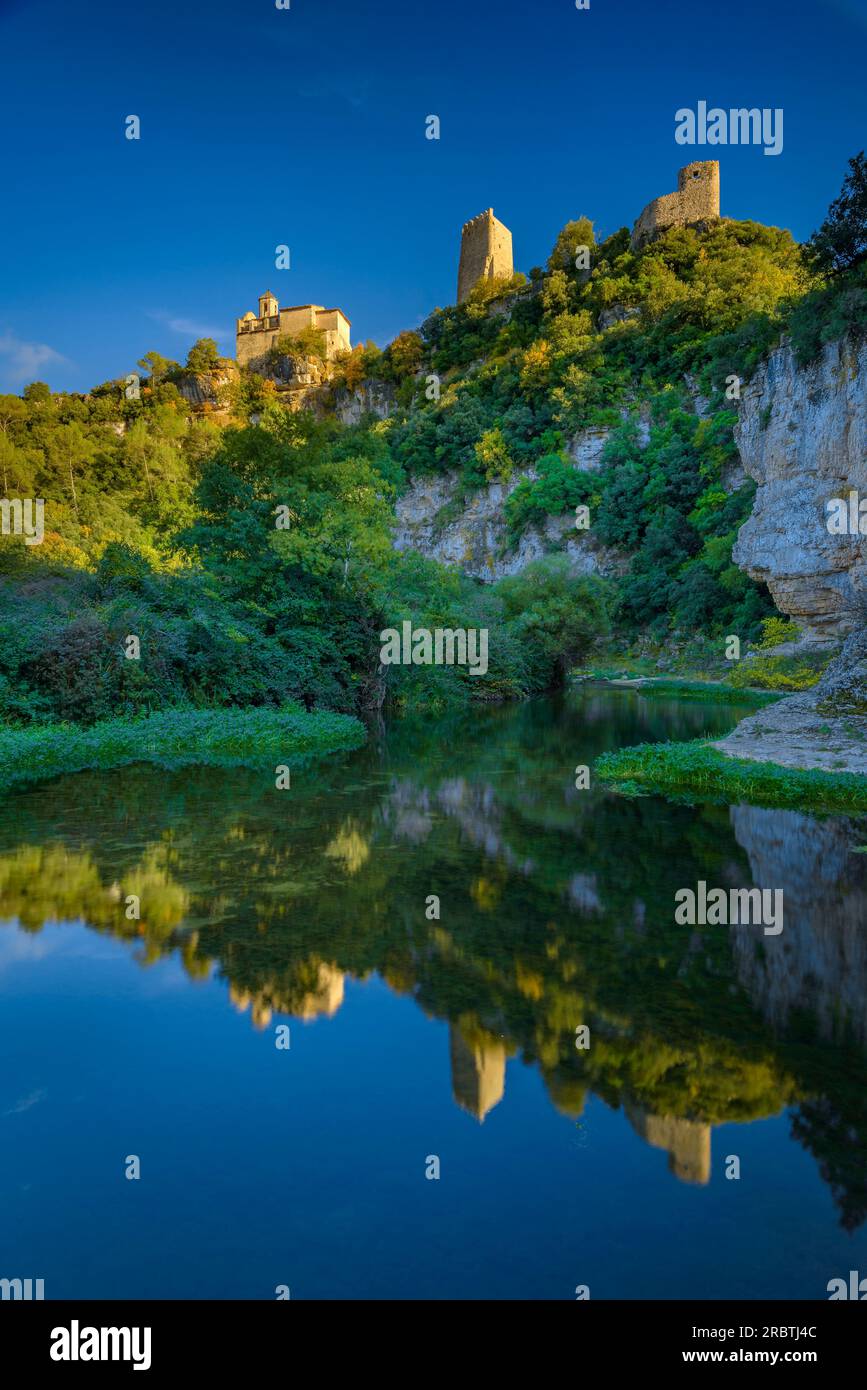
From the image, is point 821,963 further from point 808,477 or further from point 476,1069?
point 808,477

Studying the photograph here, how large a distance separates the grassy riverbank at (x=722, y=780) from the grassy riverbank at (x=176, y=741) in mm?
6409

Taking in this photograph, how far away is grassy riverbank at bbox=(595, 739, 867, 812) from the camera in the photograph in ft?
37.5

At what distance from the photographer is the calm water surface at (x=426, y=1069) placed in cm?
336

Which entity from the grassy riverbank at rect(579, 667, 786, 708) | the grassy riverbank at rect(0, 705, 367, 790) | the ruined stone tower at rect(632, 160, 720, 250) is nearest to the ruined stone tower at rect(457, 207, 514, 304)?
the ruined stone tower at rect(632, 160, 720, 250)

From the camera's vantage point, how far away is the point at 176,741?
53.6 ft

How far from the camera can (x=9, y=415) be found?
75250 mm

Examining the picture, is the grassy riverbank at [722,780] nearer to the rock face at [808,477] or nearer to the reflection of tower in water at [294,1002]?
the reflection of tower in water at [294,1002]

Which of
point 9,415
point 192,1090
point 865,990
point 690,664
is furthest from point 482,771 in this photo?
point 9,415

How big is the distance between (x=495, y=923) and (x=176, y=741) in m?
11.1

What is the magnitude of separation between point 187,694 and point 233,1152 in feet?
52.9

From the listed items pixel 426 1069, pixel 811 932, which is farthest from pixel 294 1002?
pixel 811 932

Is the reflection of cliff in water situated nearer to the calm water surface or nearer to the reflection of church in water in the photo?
the calm water surface

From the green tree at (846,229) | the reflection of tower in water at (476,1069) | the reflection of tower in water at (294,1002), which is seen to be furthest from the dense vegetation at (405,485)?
the reflection of tower in water at (476,1069)
